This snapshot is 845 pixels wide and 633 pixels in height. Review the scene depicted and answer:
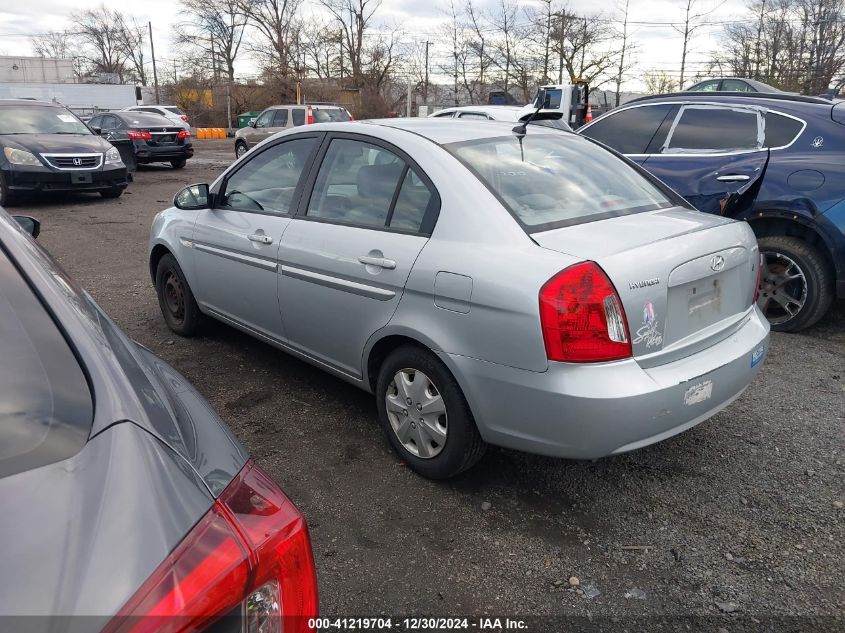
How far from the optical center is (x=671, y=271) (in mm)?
2652

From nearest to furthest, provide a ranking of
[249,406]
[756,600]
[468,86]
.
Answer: [756,600]
[249,406]
[468,86]

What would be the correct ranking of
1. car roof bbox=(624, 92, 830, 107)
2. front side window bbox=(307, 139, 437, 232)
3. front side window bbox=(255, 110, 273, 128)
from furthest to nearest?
1. front side window bbox=(255, 110, 273, 128)
2. car roof bbox=(624, 92, 830, 107)
3. front side window bbox=(307, 139, 437, 232)

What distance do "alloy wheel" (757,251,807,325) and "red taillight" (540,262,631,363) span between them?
3254mm

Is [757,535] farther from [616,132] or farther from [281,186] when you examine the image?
→ [616,132]

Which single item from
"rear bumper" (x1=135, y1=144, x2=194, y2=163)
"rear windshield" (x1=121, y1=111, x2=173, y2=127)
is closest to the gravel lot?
"rear bumper" (x1=135, y1=144, x2=194, y2=163)

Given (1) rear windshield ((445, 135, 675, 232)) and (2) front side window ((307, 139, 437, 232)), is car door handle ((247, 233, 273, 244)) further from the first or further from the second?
(1) rear windshield ((445, 135, 675, 232))

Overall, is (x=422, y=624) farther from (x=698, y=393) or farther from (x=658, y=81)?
(x=658, y=81)

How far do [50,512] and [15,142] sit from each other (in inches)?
471

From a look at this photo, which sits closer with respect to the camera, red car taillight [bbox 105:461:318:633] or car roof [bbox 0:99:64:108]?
red car taillight [bbox 105:461:318:633]

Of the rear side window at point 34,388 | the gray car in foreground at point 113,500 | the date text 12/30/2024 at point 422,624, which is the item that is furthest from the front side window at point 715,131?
the rear side window at point 34,388

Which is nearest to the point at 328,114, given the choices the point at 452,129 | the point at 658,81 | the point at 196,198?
the point at 196,198

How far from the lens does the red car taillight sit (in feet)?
3.18

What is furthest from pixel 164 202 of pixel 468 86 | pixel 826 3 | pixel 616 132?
pixel 468 86

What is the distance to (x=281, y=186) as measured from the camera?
397 centimetres
